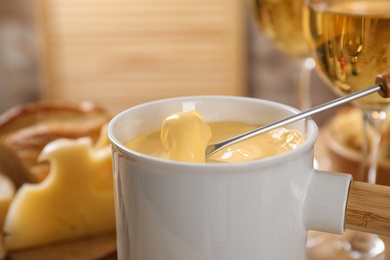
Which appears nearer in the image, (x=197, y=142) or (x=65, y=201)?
(x=197, y=142)

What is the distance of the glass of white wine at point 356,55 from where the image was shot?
510mm

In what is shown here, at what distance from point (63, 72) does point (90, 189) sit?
5.61 feet

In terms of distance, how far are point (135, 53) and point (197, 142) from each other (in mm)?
1813

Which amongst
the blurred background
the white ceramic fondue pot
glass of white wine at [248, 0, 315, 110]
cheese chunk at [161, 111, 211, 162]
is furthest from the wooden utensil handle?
the blurred background

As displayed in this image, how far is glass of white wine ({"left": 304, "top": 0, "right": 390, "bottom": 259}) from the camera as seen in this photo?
1.67ft

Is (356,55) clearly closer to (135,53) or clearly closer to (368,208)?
(368,208)

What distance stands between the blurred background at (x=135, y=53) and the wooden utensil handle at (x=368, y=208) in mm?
1680

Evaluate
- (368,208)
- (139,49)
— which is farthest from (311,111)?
(139,49)

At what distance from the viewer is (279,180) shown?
0.38 m

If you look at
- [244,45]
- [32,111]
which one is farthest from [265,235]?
[244,45]

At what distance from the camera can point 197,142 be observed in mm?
409

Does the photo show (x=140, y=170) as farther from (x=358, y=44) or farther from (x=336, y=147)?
(x=336, y=147)

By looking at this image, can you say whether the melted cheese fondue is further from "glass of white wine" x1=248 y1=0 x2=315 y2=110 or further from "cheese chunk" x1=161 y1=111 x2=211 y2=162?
"glass of white wine" x1=248 y1=0 x2=315 y2=110

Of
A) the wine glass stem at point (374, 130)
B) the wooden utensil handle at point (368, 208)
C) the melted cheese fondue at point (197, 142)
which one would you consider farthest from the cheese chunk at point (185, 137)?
the wine glass stem at point (374, 130)
